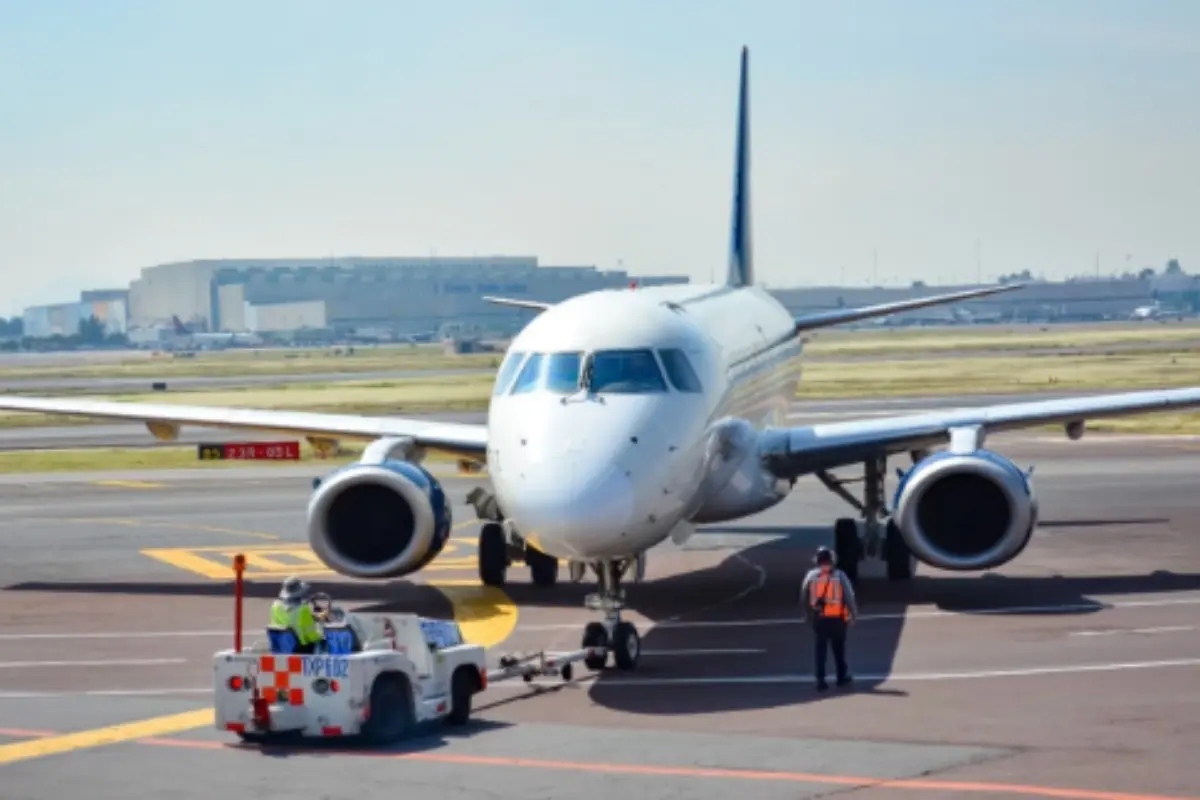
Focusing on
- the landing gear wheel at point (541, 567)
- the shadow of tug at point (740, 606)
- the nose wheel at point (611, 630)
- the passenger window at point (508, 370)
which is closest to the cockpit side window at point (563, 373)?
the passenger window at point (508, 370)

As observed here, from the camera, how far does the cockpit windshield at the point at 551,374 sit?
2678 cm

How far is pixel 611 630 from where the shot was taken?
2577 centimetres

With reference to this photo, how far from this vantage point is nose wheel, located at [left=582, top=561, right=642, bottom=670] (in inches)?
1013

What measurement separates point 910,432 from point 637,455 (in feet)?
29.0

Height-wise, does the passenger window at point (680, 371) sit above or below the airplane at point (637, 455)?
above

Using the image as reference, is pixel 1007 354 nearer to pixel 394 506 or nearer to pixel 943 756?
pixel 394 506

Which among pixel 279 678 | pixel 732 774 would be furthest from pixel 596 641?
pixel 732 774

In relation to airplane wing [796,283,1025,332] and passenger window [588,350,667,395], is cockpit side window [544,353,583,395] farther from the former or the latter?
airplane wing [796,283,1025,332]

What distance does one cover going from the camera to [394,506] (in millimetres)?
32812

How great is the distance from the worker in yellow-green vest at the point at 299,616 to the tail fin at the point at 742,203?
24.9 meters

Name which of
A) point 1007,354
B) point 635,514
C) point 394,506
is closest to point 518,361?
point 635,514

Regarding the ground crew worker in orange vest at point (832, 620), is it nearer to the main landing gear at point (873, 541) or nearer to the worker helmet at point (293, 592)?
the worker helmet at point (293, 592)

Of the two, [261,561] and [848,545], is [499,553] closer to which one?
[848,545]

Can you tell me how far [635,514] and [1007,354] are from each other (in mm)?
117049
